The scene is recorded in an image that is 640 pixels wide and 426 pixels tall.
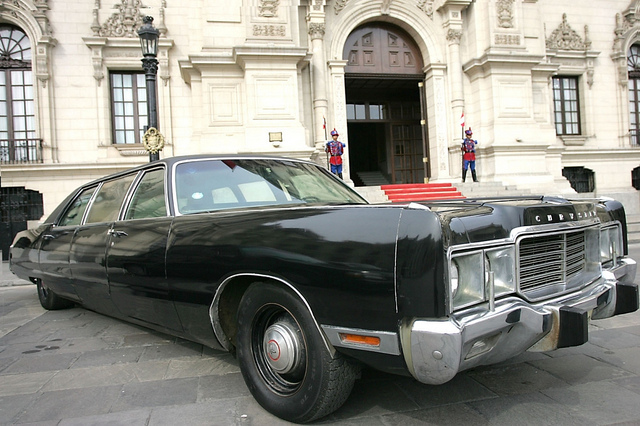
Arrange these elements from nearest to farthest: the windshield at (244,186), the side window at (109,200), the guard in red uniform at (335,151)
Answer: the windshield at (244,186), the side window at (109,200), the guard in red uniform at (335,151)

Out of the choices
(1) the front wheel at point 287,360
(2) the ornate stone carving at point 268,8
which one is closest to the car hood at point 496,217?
(1) the front wheel at point 287,360

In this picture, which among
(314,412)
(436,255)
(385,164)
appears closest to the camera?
(436,255)

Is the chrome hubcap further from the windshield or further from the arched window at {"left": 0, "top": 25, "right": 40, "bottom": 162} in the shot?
the arched window at {"left": 0, "top": 25, "right": 40, "bottom": 162}

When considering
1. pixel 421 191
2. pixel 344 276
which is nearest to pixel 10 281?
pixel 344 276

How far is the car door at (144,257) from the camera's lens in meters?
3.12

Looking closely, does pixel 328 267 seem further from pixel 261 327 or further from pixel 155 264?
pixel 155 264

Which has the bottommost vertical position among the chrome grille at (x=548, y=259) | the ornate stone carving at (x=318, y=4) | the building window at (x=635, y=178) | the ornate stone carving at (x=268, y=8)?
the chrome grille at (x=548, y=259)

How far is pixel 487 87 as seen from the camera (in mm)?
15414

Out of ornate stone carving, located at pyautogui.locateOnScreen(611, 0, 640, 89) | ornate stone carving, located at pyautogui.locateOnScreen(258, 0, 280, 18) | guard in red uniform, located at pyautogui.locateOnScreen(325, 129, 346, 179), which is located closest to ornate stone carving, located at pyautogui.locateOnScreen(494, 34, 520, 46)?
ornate stone carving, located at pyautogui.locateOnScreen(611, 0, 640, 89)

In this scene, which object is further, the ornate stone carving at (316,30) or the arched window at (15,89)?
the ornate stone carving at (316,30)

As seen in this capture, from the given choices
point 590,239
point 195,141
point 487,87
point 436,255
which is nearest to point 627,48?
point 487,87

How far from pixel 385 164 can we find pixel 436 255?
21.6 metres

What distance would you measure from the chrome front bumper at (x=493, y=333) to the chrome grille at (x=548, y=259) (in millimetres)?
109

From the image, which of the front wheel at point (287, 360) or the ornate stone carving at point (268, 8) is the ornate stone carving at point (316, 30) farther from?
the front wheel at point (287, 360)
